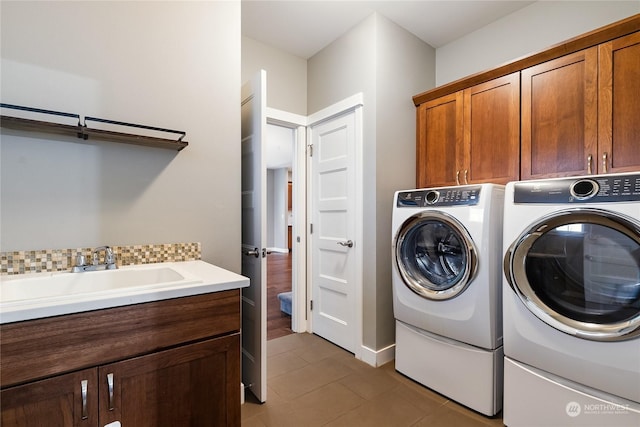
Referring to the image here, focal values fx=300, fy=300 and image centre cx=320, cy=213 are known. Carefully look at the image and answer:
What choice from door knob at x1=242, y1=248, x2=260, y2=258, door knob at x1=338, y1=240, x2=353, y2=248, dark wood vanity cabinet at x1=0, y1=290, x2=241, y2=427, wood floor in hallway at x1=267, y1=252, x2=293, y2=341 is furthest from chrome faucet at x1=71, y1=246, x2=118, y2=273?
wood floor in hallway at x1=267, y1=252, x2=293, y2=341

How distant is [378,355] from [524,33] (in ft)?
8.72

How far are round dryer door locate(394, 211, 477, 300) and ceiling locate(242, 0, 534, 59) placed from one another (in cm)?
158

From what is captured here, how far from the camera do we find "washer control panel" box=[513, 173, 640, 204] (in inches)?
49.0

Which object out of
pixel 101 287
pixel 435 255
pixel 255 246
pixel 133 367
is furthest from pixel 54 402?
pixel 435 255

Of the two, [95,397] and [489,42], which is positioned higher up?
[489,42]

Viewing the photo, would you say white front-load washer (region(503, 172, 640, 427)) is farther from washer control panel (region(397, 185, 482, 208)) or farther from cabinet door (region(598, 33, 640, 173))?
cabinet door (region(598, 33, 640, 173))

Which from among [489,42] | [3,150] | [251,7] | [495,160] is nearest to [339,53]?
[251,7]

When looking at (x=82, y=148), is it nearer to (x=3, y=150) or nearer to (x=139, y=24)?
(x=3, y=150)

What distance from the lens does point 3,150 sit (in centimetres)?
123

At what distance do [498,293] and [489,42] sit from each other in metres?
2.01

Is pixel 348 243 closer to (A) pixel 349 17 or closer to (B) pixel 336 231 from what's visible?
(B) pixel 336 231

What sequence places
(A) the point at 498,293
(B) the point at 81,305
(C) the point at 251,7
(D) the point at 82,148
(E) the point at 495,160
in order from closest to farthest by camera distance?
(B) the point at 81,305
(D) the point at 82,148
(A) the point at 498,293
(E) the point at 495,160
(C) the point at 251,7

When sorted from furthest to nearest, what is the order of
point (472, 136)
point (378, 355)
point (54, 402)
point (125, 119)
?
point (378, 355)
point (472, 136)
point (125, 119)
point (54, 402)

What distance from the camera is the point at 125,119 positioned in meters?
1.49
